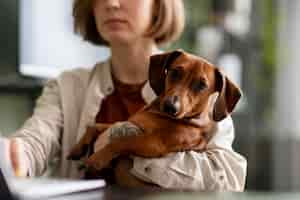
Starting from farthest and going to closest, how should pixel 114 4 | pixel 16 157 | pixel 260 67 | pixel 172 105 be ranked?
pixel 260 67
pixel 114 4
pixel 16 157
pixel 172 105

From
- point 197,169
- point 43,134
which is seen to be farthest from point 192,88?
point 43,134

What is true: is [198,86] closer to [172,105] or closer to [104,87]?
[172,105]

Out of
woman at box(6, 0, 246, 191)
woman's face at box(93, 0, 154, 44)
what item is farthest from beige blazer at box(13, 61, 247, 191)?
woman's face at box(93, 0, 154, 44)

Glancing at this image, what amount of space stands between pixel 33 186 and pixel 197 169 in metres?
0.29

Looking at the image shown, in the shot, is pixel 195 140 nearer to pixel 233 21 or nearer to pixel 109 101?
pixel 109 101

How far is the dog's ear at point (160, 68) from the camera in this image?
92cm

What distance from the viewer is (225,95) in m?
0.89

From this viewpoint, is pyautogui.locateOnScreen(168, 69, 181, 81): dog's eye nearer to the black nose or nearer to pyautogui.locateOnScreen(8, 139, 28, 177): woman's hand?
the black nose

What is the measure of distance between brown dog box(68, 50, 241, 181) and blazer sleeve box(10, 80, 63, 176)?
21 centimetres

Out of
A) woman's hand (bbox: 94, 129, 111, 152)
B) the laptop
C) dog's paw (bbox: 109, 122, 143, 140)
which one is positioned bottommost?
the laptop

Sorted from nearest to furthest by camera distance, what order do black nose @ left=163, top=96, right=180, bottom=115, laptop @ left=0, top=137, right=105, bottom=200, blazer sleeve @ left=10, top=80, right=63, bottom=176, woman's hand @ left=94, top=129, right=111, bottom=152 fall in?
laptop @ left=0, top=137, right=105, bottom=200
black nose @ left=163, top=96, right=180, bottom=115
woman's hand @ left=94, top=129, right=111, bottom=152
blazer sleeve @ left=10, top=80, right=63, bottom=176

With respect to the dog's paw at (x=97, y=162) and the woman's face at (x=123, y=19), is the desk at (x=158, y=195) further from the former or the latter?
the woman's face at (x=123, y=19)

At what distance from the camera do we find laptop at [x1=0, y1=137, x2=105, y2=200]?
0.69 metres

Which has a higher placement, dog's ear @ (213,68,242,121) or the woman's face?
the woman's face
